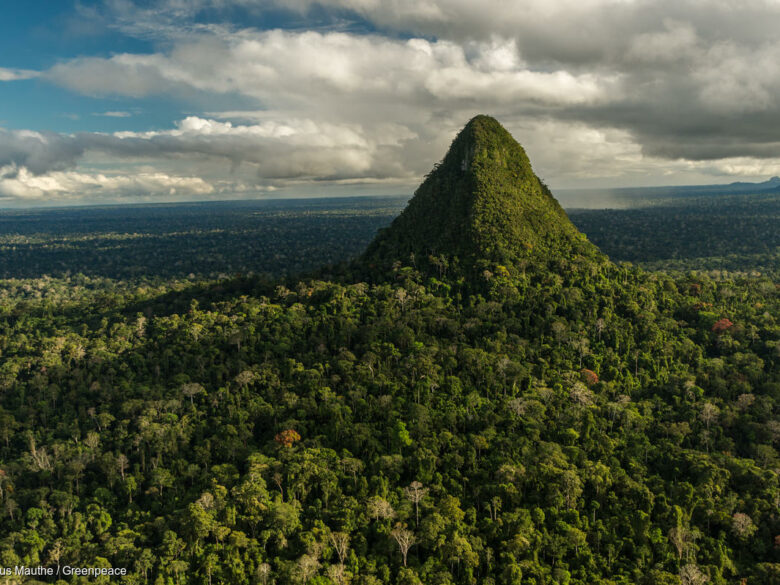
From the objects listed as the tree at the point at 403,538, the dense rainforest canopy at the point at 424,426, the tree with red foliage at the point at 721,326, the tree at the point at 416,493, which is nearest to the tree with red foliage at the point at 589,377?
the dense rainforest canopy at the point at 424,426

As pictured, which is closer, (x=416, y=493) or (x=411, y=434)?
(x=416, y=493)

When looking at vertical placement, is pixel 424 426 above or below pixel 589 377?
below

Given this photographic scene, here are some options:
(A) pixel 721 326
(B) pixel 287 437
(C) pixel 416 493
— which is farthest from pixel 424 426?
(A) pixel 721 326

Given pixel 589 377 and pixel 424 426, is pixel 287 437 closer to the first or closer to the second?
pixel 424 426

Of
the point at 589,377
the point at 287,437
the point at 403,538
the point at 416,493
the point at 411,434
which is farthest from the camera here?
the point at 589,377

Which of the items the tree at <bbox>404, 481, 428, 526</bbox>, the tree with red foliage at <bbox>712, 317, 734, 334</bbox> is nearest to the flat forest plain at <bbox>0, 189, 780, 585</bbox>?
the tree with red foliage at <bbox>712, 317, 734, 334</bbox>

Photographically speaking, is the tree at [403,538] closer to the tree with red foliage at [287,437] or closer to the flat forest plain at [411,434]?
the flat forest plain at [411,434]
